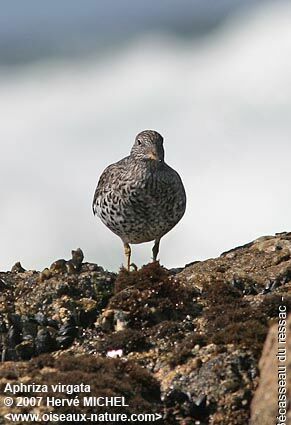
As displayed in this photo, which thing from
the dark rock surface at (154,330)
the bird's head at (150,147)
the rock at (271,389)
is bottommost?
the rock at (271,389)

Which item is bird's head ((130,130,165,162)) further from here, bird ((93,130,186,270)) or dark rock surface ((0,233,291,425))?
dark rock surface ((0,233,291,425))

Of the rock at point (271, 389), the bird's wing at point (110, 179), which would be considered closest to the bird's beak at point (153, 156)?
the bird's wing at point (110, 179)

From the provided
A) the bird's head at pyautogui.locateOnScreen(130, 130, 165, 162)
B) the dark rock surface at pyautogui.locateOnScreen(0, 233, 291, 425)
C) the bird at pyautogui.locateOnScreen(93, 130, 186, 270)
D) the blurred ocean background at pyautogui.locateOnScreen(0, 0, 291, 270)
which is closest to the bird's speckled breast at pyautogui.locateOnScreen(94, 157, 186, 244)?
the bird at pyautogui.locateOnScreen(93, 130, 186, 270)

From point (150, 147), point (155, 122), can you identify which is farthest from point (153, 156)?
point (155, 122)

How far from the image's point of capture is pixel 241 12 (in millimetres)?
189750

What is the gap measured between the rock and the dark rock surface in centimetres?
91

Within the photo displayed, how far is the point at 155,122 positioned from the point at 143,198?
123 meters

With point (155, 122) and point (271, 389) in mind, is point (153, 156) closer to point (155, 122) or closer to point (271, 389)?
point (271, 389)

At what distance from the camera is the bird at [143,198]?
27.2 meters

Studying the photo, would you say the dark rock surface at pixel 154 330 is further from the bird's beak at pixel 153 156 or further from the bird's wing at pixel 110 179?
the bird's beak at pixel 153 156

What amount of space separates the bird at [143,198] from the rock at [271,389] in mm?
8261

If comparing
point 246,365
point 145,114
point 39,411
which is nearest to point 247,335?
point 246,365

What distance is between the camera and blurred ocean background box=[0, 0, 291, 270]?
97000 mm

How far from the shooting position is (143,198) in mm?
27484
